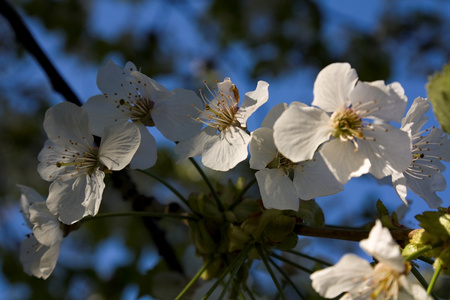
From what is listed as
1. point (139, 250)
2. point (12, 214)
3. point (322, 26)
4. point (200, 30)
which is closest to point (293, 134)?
point (139, 250)

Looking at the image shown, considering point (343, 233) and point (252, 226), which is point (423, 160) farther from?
point (252, 226)

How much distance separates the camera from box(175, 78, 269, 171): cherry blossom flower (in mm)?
1300

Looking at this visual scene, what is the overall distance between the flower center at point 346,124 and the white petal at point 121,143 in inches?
20.6

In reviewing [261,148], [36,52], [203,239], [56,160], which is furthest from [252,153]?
[36,52]

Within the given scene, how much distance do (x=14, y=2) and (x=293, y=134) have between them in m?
4.54

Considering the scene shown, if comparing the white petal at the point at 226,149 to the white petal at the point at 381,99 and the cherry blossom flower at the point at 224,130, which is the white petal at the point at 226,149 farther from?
the white petal at the point at 381,99

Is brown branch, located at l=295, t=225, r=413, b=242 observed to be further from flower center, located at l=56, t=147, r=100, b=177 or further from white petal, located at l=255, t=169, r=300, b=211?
flower center, located at l=56, t=147, r=100, b=177

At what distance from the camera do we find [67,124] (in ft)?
4.52

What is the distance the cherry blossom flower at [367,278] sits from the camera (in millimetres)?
990

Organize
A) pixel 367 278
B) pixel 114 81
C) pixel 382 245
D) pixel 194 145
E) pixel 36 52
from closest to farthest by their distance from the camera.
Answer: pixel 382 245 → pixel 367 278 → pixel 194 145 → pixel 114 81 → pixel 36 52

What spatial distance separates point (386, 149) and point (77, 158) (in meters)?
0.87

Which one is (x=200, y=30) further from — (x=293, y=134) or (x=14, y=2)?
(x=293, y=134)

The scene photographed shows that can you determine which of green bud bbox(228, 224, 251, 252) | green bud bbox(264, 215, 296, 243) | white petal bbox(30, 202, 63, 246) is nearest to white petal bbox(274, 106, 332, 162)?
green bud bbox(264, 215, 296, 243)

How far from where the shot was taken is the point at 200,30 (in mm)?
5305
